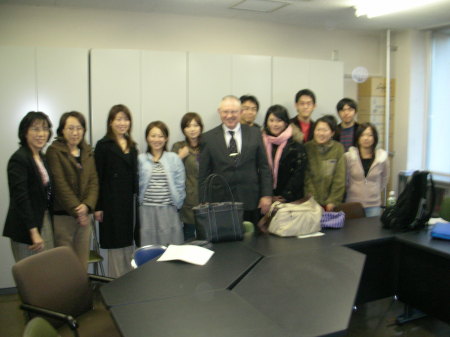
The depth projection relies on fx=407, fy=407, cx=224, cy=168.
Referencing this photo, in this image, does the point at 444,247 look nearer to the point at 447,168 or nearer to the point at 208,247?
the point at 208,247

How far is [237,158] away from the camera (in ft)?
10.4

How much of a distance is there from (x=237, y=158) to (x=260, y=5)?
86.3 inches

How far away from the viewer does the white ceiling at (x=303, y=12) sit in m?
4.30

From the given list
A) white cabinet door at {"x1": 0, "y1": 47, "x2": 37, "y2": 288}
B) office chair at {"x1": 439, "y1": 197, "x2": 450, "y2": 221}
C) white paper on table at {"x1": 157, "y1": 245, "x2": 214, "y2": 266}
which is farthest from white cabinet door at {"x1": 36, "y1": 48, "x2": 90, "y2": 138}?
office chair at {"x1": 439, "y1": 197, "x2": 450, "y2": 221}

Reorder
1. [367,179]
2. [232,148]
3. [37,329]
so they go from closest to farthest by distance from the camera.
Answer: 1. [37,329]
2. [232,148]
3. [367,179]

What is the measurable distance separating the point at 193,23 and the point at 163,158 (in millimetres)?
2346

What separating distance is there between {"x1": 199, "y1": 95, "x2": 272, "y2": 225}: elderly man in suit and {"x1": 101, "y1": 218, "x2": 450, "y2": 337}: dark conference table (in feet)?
2.16

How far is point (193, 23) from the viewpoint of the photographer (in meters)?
4.95

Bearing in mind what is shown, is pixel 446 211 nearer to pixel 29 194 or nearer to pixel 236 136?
pixel 236 136

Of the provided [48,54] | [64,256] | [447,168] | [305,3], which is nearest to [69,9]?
[48,54]

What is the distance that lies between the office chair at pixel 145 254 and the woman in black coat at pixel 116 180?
1067 mm

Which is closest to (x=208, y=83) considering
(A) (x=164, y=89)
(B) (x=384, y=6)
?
(A) (x=164, y=89)

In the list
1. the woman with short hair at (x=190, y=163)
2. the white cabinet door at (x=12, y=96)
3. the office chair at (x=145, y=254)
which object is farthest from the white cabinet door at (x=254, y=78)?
the office chair at (x=145, y=254)

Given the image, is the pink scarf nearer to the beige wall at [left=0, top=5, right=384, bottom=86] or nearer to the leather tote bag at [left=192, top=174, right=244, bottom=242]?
the leather tote bag at [left=192, top=174, right=244, bottom=242]
